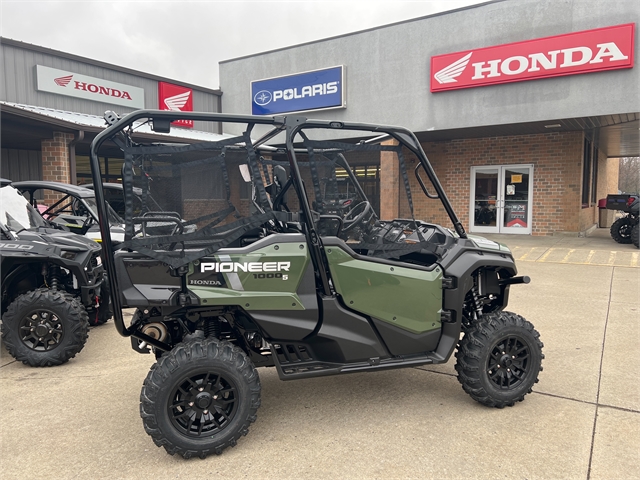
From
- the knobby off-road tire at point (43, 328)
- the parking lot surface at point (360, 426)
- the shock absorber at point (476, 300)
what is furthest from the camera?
the knobby off-road tire at point (43, 328)

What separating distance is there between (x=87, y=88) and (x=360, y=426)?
48.6 feet

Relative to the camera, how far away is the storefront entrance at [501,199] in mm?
14398

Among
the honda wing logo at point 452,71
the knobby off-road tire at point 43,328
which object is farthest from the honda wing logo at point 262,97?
the knobby off-road tire at point 43,328

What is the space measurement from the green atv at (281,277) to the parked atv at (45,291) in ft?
5.03

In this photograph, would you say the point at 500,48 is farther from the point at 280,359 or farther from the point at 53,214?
the point at 280,359

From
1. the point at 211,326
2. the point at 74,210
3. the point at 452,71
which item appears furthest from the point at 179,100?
the point at 211,326

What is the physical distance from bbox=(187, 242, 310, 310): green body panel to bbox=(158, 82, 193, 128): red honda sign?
50.9ft

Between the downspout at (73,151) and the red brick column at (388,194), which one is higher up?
the downspout at (73,151)

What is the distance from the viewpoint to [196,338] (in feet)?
10.1

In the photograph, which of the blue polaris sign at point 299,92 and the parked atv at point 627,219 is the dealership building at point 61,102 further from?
the parked atv at point 627,219

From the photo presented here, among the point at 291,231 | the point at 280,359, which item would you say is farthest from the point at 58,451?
the point at 291,231

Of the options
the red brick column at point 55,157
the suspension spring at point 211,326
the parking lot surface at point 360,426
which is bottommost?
the parking lot surface at point 360,426

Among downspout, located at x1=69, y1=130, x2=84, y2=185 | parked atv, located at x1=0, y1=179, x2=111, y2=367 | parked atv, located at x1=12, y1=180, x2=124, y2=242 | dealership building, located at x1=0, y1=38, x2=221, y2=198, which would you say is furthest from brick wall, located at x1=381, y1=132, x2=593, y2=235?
parked atv, located at x1=0, y1=179, x2=111, y2=367

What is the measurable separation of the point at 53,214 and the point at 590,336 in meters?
7.62
